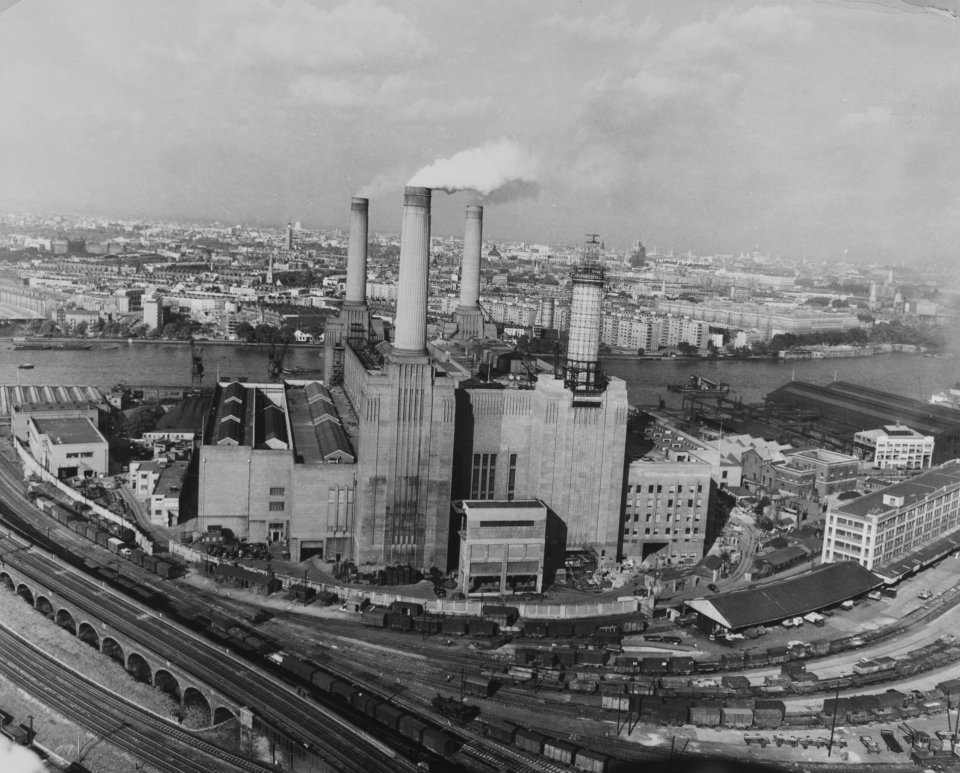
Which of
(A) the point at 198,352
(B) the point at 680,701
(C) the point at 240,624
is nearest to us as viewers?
(B) the point at 680,701

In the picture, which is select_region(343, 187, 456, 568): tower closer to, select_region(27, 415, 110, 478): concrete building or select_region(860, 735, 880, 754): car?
select_region(860, 735, 880, 754): car

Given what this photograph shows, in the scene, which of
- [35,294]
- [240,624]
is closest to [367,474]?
[240,624]

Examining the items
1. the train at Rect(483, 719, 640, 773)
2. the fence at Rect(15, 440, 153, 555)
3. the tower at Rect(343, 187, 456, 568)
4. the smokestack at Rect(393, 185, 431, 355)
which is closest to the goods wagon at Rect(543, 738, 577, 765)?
the train at Rect(483, 719, 640, 773)

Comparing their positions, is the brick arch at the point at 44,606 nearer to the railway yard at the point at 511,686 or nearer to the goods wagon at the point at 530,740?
the railway yard at the point at 511,686

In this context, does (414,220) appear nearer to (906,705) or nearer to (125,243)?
(906,705)

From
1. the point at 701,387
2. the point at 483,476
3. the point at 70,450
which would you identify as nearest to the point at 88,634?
the point at 483,476

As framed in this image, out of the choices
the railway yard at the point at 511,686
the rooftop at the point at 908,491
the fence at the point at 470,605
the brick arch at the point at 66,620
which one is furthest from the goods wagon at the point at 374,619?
the rooftop at the point at 908,491
